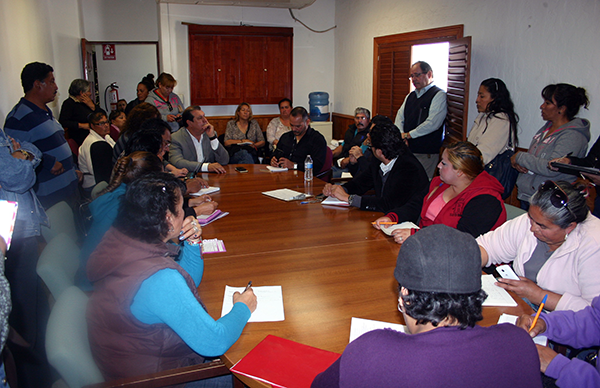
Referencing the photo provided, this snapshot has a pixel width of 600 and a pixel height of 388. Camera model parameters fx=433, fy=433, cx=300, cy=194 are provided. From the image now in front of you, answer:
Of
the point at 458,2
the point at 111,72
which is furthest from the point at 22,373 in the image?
the point at 111,72

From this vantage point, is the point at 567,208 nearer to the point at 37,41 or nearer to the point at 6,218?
the point at 6,218

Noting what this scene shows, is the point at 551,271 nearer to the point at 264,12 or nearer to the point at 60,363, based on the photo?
the point at 60,363

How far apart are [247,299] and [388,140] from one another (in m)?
1.75

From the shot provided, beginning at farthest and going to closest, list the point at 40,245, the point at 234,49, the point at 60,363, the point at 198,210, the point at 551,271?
1. the point at 234,49
2. the point at 198,210
3. the point at 40,245
4. the point at 551,271
5. the point at 60,363

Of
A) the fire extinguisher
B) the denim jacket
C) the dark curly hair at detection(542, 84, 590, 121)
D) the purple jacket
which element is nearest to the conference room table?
the purple jacket

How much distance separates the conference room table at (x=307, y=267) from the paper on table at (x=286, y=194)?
3.6 inches

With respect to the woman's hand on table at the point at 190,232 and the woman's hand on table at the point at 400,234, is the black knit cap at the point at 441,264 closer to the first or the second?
the woman's hand on table at the point at 190,232

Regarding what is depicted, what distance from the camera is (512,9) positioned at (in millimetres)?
4188

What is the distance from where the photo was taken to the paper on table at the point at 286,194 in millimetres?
3285

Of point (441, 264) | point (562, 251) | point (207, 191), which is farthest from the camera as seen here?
point (207, 191)

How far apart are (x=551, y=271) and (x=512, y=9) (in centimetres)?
331

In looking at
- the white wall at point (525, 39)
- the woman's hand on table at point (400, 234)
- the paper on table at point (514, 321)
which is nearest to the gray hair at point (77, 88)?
the white wall at point (525, 39)

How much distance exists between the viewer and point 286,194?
339cm

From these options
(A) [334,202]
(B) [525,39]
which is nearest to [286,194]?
(A) [334,202]
